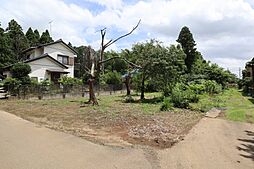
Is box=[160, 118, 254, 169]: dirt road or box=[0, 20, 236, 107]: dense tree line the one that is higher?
box=[0, 20, 236, 107]: dense tree line

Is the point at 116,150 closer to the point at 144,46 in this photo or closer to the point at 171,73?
the point at 171,73

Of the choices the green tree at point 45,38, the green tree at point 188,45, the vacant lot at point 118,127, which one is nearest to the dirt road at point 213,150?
the vacant lot at point 118,127

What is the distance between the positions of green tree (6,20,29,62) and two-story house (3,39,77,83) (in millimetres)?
2846

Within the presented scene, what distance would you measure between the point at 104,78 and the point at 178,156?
28.6m

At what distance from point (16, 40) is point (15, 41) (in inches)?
14.1

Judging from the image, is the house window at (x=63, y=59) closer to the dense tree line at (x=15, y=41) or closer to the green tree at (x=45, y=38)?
the dense tree line at (x=15, y=41)

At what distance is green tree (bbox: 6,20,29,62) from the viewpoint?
1594 inches

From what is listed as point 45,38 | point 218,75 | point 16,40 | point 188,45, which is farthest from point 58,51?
point 218,75

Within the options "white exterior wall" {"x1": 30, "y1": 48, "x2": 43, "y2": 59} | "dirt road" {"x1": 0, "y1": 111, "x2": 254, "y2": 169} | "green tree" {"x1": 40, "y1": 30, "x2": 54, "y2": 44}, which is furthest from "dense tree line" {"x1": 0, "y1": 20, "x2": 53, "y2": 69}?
"dirt road" {"x1": 0, "y1": 111, "x2": 254, "y2": 169}

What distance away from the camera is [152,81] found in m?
21.4

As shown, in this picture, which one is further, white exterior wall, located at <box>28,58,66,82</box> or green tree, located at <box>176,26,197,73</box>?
green tree, located at <box>176,26,197,73</box>

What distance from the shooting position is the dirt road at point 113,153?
552 cm

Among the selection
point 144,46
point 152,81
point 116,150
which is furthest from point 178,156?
point 144,46

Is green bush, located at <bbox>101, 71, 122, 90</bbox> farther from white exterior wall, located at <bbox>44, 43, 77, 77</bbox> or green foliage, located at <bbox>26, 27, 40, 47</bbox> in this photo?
green foliage, located at <bbox>26, 27, 40, 47</bbox>
